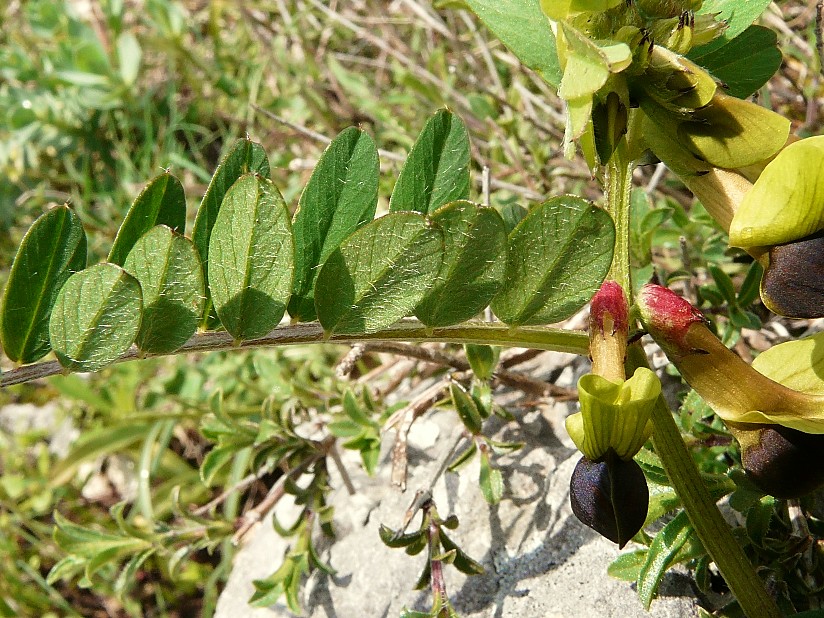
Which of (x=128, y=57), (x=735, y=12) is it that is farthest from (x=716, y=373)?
(x=128, y=57)

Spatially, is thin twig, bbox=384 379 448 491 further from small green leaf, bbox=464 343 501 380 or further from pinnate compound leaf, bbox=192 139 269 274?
pinnate compound leaf, bbox=192 139 269 274

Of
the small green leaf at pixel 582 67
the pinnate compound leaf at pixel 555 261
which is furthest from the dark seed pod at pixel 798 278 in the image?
the small green leaf at pixel 582 67

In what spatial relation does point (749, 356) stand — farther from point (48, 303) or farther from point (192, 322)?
point (48, 303)

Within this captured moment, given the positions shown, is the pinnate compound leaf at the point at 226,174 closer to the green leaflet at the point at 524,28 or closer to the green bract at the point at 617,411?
the green leaflet at the point at 524,28

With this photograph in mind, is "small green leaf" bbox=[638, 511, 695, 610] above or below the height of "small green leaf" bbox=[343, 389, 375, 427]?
above

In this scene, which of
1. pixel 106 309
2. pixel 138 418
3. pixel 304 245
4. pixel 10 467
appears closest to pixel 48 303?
pixel 106 309

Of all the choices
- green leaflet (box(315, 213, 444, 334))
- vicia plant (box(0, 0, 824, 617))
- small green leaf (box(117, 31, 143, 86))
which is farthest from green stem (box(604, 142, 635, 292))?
small green leaf (box(117, 31, 143, 86))

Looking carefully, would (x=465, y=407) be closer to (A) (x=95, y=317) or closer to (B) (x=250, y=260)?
(B) (x=250, y=260)

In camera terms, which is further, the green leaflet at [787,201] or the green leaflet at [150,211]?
the green leaflet at [150,211]
